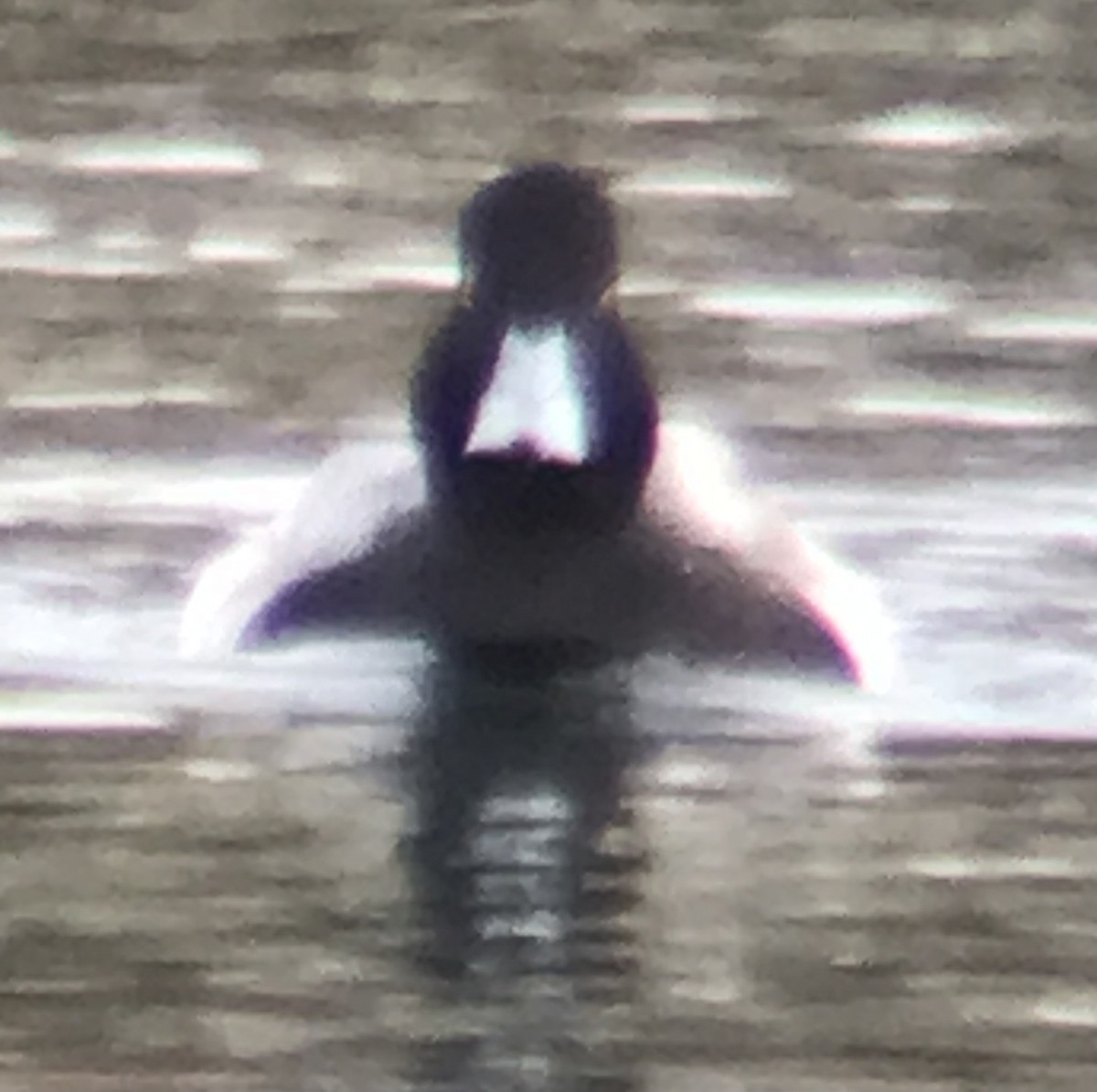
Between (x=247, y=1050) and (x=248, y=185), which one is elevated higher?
(x=248, y=185)

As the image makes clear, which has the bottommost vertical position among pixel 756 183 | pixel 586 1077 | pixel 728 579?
pixel 586 1077

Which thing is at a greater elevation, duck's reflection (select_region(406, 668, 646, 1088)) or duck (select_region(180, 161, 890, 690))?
duck (select_region(180, 161, 890, 690))

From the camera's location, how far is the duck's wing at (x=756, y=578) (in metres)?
0.67

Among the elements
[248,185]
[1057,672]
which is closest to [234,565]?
[248,185]

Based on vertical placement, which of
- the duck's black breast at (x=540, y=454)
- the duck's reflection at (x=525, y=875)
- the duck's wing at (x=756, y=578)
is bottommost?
the duck's reflection at (x=525, y=875)

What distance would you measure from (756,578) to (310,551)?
5.0 inches

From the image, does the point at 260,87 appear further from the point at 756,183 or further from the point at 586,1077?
the point at 586,1077

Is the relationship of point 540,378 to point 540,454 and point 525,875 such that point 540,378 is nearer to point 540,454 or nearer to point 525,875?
point 540,454

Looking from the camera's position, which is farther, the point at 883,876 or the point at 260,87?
the point at 260,87

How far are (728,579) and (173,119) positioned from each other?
0.77 feet

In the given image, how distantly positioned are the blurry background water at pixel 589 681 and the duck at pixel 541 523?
0.01 meters

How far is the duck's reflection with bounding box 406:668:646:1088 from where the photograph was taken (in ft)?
2.02

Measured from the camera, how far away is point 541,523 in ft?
2.11

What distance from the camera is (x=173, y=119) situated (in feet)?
2.49
